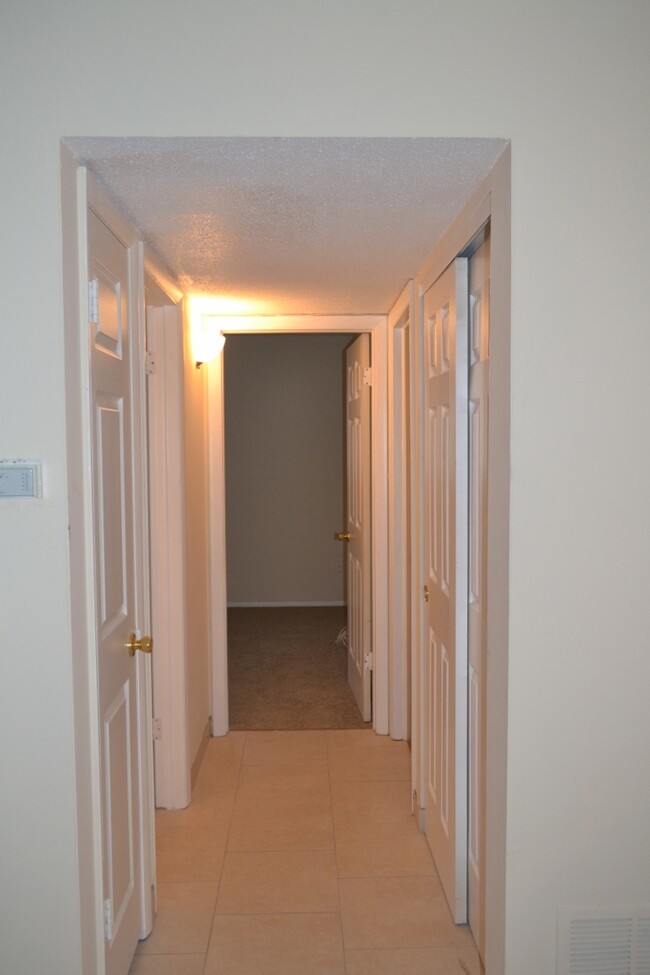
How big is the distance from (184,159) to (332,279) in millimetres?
1444

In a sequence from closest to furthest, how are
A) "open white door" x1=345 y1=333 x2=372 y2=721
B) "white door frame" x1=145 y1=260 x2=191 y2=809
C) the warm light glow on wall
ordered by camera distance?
"white door frame" x1=145 y1=260 x2=191 y2=809 < the warm light glow on wall < "open white door" x1=345 y1=333 x2=372 y2=721

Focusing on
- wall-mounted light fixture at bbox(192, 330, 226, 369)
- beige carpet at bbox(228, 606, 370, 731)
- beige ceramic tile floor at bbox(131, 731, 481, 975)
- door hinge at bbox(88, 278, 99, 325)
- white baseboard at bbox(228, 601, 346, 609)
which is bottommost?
beige ceramic tile floor at bbox(131, 731, 481, 975)

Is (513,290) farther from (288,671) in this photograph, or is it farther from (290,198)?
(288,671)

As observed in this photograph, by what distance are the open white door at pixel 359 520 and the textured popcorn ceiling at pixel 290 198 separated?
4.07ft

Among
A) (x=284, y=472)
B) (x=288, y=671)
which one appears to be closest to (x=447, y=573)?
(x=288, y=671)

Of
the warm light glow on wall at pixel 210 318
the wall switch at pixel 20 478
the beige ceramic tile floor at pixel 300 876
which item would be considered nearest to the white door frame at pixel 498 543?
the beige ceramic tile floor at pixel 300 876

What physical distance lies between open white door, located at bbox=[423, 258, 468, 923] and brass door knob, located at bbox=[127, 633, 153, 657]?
0.94 metres

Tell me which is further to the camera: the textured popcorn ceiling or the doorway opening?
the doorway opening

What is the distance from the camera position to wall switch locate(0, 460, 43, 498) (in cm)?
173

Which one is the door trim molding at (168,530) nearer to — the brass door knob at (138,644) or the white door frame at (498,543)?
the brass door knob at (138,644)

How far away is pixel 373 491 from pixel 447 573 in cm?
154

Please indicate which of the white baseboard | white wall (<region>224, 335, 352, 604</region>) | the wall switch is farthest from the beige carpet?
the wall switch

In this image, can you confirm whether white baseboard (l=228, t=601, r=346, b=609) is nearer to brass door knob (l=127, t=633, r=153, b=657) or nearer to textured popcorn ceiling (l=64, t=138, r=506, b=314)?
textured popcorn ceiling (l=64, t=138, r=506, b=314)

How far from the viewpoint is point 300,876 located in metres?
2.88
